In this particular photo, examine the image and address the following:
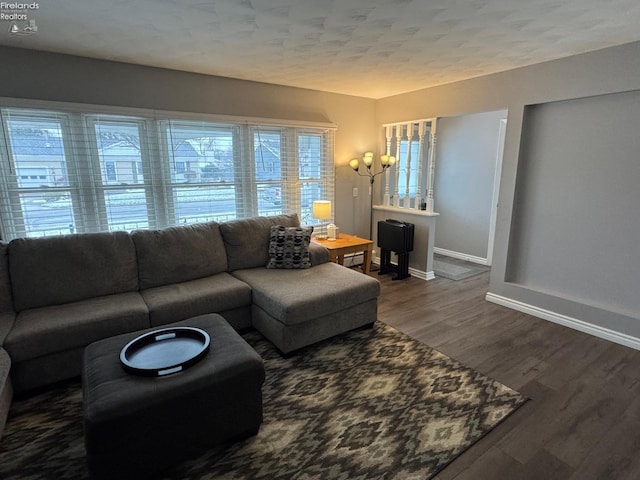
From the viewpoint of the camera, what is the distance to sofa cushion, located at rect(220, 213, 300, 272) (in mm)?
3369

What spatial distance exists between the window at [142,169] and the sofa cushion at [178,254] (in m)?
0.46

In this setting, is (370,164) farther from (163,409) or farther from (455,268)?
(163,409)

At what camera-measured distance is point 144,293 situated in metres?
2.80

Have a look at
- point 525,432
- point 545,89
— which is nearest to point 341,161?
point 545,89

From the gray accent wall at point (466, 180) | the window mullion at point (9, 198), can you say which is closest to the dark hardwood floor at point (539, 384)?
the gray accent wall at point (466, 180)

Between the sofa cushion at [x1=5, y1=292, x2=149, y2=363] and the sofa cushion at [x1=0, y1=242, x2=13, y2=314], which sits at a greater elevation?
the sofa cushion at [x1=0, y1=242, x2=13, y2=314]

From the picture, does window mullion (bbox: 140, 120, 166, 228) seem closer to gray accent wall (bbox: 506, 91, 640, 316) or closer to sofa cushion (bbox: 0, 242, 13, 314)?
sofa cushion (bbox: 0, 242, 13, 314)

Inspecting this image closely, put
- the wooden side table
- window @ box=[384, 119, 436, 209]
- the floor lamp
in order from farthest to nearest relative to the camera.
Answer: the floor lamp < window @ box=[384, 119, 436, 209] < the wooden side table

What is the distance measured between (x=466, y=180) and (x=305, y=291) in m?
3.73

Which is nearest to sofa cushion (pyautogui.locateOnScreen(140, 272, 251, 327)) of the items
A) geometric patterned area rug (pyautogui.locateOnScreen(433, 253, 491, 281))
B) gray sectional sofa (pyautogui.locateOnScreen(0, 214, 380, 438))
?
gray sectional sofa (pyautogui.locateOnScreen(0, 214, 380, 438))

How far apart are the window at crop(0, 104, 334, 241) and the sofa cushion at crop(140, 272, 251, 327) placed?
3.05 feet

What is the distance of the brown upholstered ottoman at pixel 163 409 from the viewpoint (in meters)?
1.48

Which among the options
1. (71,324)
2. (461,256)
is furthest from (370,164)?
(71,324)

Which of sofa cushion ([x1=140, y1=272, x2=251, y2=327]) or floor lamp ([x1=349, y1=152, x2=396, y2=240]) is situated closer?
sofa cushion ([x1=140, y1=272, x2=251, y2=327])
